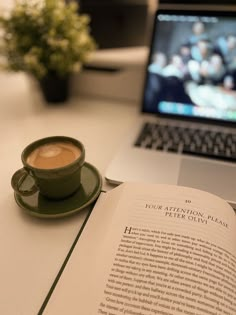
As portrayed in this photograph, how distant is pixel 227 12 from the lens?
587 millimetres

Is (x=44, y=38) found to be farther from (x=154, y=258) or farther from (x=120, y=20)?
(x=154, y=258)

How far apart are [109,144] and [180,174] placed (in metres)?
0.18

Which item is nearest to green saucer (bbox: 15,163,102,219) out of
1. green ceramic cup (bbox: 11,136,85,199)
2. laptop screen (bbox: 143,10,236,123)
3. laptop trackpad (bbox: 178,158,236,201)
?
green ceramic cup (bbox: 11,136,85,199)

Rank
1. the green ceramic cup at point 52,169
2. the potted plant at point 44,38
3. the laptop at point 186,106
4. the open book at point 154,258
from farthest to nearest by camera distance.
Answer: the potted plant at point 44,38
the laptop at point 186,106
the green ceramic cup at point 52,169
the open book at point 154,258

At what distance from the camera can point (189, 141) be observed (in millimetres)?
593

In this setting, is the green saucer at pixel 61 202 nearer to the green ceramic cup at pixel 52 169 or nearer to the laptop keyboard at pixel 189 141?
the green ceramic cup at pixel 52 169

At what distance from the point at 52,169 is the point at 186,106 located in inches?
14.3

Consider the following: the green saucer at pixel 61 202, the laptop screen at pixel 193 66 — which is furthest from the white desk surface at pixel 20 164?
the laptop screen at pixel 193 66

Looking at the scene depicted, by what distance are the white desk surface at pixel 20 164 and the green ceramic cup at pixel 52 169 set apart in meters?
0.04

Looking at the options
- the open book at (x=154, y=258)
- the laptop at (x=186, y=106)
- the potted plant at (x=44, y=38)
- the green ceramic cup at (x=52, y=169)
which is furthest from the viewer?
the potted plant at (x=44, y=38)

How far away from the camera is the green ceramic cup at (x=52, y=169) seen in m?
0.43

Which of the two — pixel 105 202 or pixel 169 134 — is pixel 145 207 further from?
pixel 169 134

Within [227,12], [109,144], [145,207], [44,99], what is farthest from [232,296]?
[44,99]

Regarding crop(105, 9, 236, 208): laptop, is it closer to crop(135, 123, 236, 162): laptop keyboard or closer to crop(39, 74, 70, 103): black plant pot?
crop(135, 123, 236, 162): laptop keyboard
